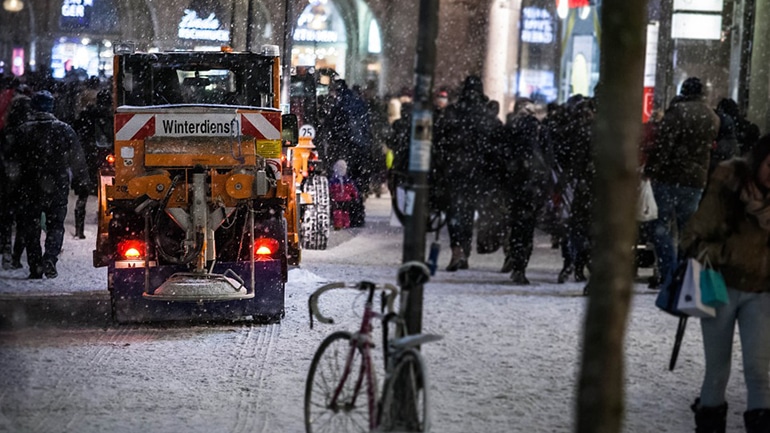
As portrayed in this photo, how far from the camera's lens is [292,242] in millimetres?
12273

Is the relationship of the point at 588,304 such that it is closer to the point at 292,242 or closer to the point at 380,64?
the point at 292,242

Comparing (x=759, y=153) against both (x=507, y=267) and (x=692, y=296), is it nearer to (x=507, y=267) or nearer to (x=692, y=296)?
(x=692, y=296)

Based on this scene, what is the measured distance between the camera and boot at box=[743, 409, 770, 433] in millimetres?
6684

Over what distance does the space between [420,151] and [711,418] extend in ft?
6.78

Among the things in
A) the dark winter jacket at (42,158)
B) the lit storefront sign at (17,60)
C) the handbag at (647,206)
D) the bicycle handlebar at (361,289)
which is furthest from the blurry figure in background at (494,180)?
the lit storefront sign at (17,60)

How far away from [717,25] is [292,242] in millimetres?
8715

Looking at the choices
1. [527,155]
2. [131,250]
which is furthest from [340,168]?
[131,250]

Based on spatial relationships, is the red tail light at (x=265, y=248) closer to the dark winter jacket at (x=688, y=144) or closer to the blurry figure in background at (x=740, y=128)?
the dark winter jacket at (x=688, y=144)

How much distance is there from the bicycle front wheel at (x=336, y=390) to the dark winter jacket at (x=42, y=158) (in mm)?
7815

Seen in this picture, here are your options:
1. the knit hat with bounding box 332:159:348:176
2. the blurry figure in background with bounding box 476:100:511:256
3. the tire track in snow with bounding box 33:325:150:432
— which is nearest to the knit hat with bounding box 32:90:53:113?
the tire track in snow with bounding box 33:325:150:432

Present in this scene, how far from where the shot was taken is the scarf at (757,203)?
656 centimetres

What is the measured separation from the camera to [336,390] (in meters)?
6.39

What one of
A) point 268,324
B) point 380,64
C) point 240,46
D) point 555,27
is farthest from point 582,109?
point 380,64

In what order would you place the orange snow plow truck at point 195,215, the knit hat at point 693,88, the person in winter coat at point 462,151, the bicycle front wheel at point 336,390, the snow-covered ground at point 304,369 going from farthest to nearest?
the person in winter coat at point 462,151
the knit hat at point 693,88
the orange snow plow truck at point 195,215
the snow-covered ground at point 304,369
the bicycle front wheel at point 336,390
